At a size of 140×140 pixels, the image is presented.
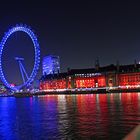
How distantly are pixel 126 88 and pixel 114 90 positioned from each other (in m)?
7.86

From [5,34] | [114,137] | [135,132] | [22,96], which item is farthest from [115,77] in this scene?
[135,132]

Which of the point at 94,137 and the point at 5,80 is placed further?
the point at 5,80

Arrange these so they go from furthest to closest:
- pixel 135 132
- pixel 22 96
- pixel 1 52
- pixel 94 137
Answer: pixel 22 96, pixel 1 52, pixel 94 137, pixel 135 132

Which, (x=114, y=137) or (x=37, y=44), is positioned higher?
(x=37, y=44)

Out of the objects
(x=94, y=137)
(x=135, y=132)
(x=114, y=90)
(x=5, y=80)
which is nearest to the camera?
(x=135, y=132)

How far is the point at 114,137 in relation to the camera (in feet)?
55.8

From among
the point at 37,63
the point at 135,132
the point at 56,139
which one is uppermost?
the point at 37,63

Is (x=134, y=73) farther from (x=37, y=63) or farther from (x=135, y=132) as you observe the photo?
(x=135, y=132)

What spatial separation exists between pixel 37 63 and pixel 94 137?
86013 mm

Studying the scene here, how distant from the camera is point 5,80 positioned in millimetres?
113062

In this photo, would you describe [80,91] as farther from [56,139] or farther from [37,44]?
[56,139]

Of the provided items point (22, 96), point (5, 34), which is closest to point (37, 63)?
point (5, 34)

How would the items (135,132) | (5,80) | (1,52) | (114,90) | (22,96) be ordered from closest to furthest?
(135,132) < (1,52) < (5,80) < (22,96) < (114,90)

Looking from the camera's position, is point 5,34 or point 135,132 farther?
point 5,34
